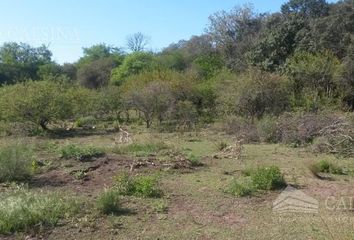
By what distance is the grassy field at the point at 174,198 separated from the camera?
6.53m

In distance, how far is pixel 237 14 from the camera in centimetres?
4578

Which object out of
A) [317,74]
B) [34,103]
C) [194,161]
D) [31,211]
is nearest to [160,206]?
[31,211]

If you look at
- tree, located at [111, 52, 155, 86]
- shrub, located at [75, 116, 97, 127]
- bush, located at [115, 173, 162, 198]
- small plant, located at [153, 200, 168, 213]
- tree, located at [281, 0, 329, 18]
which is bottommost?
shrub, located at [75, 116, 97, 127]

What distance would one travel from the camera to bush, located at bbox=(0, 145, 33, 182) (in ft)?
32.3

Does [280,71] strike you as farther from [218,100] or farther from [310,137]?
[310,137]

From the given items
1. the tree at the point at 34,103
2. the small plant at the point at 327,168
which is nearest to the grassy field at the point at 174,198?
the small plant at the point at 327,168

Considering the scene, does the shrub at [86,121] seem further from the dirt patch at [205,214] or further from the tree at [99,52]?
the tree at [99,52]

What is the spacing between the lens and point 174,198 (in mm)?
8469

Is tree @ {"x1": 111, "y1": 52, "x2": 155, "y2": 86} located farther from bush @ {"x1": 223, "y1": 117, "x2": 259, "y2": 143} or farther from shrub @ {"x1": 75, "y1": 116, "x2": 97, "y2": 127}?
bush @ {"x1": 223, "y1": 117, "x2": 259, "y2": 143}

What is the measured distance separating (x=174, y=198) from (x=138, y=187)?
27.7 inches

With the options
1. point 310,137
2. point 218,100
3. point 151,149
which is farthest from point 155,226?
point 218,100

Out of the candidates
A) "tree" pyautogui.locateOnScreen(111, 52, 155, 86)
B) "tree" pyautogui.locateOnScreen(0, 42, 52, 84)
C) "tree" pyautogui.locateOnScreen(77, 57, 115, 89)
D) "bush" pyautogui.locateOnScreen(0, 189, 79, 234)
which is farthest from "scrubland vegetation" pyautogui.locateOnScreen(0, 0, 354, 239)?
"tree" pyautogui.locateOnScreen(0, 42, 52, 84)

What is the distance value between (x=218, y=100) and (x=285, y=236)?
62.6 ft

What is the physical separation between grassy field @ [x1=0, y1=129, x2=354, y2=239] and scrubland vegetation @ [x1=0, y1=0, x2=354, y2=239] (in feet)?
0.10
